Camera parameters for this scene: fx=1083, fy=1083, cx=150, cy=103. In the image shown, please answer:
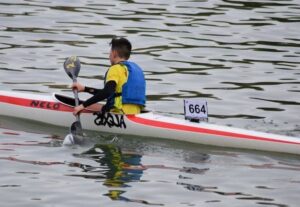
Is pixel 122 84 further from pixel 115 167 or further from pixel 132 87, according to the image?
pixel 115 167

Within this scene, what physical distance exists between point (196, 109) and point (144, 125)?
0.79 metres

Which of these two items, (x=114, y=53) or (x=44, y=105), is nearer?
(x=114, y=53)

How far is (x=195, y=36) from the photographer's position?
21.0 meters

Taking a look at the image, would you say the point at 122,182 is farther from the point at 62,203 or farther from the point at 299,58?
the point at 299,58

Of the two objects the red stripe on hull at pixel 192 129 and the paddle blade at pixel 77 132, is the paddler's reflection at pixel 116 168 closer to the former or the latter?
the paddle blade at pixel 77 132

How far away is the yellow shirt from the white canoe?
83mm

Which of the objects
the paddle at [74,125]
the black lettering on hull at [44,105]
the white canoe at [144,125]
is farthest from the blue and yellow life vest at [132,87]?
the black lettering on hull at [44,105]

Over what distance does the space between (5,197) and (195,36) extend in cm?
1046

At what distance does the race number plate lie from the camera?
13487mm

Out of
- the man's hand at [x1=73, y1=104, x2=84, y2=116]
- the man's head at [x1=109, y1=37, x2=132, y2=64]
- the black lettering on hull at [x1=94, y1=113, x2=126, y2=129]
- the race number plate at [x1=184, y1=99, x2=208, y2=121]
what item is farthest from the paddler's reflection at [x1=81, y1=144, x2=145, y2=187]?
the man's head at [x1=109, y1=37, x2=132, y2=64]

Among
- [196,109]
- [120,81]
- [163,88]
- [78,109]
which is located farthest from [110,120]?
[163,88]

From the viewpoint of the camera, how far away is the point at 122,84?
1400 cm

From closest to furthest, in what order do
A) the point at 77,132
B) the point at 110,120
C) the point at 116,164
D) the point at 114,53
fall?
the point at 116,164, the point at 77,132, the point at 114,53, the point at 110,120

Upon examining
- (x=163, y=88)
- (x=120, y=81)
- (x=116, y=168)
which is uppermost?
(x=120, y=81)
